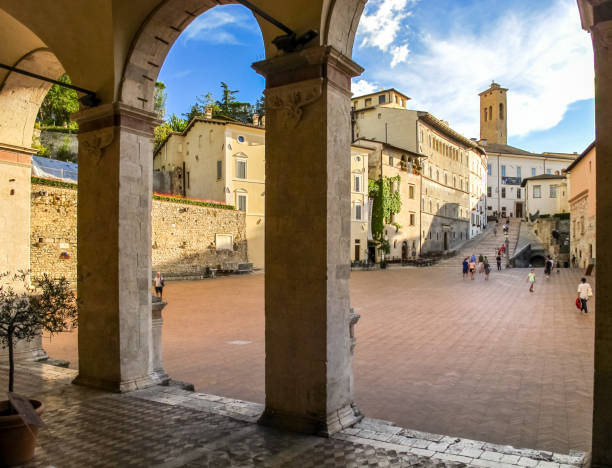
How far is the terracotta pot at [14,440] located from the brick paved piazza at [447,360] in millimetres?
3262

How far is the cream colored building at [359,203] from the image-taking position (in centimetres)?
3994

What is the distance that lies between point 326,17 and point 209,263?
89.0 ft

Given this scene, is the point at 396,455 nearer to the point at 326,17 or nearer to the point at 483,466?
the point at 483,466

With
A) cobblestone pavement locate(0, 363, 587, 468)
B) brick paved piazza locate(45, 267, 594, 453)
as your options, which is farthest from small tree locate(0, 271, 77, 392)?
brick paved piazza locate(45, 267, 594, 453)

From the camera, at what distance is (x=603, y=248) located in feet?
11.0

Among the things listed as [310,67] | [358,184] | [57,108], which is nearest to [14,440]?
[310,67]

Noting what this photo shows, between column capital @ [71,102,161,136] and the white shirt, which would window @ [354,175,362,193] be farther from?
column capital @ [71,102,161,136]

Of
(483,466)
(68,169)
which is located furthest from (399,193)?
(483,466)

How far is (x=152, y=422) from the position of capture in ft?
15.4

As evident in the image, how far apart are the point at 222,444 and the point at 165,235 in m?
24.8

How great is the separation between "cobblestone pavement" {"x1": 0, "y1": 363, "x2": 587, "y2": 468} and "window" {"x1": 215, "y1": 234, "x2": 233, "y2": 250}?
25.9 m

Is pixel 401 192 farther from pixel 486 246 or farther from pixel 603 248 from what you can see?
pixel 603 248

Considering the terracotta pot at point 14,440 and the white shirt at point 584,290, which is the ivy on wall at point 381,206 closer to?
the white shirt at point 584,290

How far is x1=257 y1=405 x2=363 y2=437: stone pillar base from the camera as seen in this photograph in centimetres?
425
